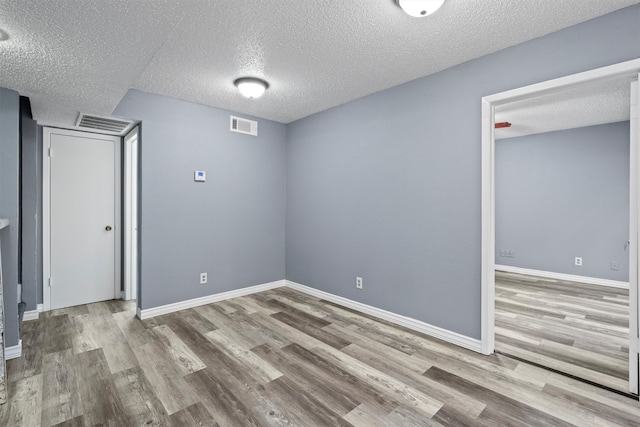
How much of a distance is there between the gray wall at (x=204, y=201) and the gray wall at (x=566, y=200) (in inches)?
172

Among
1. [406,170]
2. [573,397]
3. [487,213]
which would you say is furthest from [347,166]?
[573,397]

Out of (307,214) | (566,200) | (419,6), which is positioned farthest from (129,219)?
(566,200)

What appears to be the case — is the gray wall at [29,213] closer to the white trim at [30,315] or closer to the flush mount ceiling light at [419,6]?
the white trim at [30,315]

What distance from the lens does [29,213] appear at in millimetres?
3367

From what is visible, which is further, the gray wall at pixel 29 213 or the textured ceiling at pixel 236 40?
the gray wall at pixel 29 213

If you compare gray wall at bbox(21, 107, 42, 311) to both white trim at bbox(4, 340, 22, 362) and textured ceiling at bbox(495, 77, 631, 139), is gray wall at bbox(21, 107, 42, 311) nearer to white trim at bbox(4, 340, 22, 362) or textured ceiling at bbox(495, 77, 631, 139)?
white trim at bbox(4, 340, 22, 362)

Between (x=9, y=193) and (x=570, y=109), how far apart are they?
6.30 meters

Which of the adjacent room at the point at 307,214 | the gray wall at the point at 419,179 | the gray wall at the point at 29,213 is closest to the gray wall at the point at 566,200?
the adjacent room at the point at 307,214

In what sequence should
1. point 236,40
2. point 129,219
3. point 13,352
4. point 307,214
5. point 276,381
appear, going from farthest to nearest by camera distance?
point 307,214
point 129,219
point 13,352
point 236,40
point 276,381

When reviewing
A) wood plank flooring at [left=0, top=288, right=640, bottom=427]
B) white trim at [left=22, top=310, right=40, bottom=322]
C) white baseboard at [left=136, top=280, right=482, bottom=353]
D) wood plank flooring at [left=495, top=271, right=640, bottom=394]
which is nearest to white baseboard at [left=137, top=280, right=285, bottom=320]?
white baseboard at [left=136, top=280, right=482, bottom=353]

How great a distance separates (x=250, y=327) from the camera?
3.13m

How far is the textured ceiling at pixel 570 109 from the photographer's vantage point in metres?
3.48

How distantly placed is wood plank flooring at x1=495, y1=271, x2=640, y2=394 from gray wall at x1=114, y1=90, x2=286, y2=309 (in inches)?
122

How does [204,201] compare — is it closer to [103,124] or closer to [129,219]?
[129,219]
